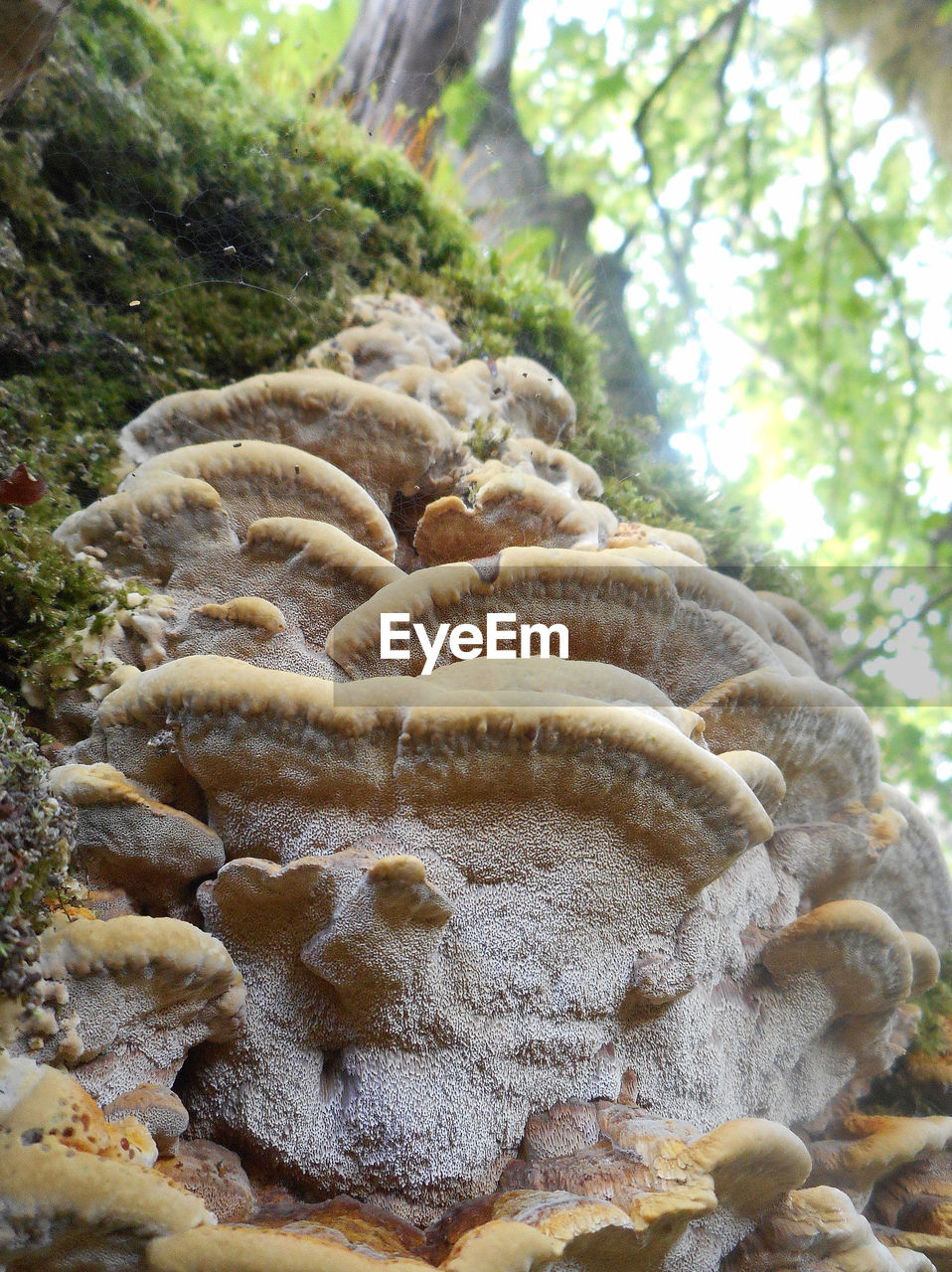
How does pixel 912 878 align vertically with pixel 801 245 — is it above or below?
below

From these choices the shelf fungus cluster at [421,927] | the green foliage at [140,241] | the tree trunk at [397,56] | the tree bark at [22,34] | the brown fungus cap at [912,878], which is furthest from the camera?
the tree trunk at [397,56]

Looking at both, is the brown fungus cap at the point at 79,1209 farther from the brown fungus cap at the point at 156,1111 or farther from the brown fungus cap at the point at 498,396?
the brown fungus cap at the point at 498,396

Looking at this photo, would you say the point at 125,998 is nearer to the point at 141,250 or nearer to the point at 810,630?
the point at 141,250

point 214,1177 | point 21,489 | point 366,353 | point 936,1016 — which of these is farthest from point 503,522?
point 936,1016

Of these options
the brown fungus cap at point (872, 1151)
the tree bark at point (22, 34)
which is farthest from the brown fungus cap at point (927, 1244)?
the tree bark at point (22, 34)

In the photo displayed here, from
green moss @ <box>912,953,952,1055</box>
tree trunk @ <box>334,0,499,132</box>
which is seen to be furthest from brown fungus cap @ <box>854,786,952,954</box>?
tree trunk @ <box>334,0,499,132</box>

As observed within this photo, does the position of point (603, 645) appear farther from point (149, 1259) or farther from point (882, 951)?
point (149, 1259)

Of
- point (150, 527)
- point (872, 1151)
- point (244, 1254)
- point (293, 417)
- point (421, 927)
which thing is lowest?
point (872, 1151)
